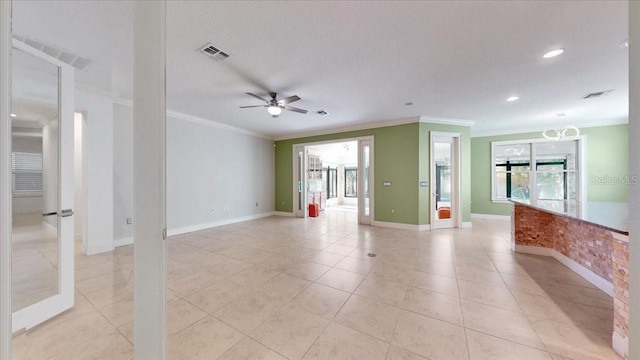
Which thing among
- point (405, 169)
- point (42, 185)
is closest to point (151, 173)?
point (42, 185)

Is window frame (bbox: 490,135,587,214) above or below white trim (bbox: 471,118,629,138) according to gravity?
below

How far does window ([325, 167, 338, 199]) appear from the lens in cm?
1163

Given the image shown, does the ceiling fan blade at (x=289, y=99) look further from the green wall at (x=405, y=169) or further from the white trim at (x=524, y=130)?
the white trim at (x=524, y=130)

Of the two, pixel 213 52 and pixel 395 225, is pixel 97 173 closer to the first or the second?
pixel 213 52

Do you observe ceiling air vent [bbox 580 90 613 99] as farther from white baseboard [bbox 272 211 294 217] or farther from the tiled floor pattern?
white baseboard [bbox 272 211 294 217]

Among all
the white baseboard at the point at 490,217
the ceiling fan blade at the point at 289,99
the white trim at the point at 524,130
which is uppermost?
the white trim at the point at 524,130

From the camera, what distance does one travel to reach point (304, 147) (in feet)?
24.5

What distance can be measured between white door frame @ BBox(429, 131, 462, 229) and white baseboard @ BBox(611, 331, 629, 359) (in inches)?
158

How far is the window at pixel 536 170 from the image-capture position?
638cm

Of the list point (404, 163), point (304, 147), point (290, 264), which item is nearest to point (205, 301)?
point (290, 264)

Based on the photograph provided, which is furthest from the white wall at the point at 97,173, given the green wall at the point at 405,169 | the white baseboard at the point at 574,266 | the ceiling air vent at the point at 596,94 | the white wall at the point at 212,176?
the ceiling air vent at the point at 596,94

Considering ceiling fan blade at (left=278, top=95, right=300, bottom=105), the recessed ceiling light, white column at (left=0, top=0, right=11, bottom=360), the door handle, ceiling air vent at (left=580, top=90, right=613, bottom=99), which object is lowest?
the door handle

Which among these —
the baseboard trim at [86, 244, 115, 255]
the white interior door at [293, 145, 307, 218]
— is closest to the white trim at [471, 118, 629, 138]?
the white interior door at [293, 145, 307, 218]

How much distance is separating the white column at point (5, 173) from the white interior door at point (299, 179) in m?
6.78
